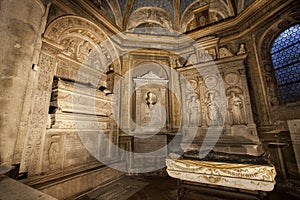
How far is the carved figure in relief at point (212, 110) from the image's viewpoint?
5.26m

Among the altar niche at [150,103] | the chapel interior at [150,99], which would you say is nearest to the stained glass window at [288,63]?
the chapel interior at [150,99]

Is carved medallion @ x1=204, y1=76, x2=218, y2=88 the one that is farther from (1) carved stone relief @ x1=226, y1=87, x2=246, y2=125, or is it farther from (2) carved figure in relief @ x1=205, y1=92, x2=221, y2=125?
(1) carved stone relief @ x1=226, y1=87, x2=246, y2=125

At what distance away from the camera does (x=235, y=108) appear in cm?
506

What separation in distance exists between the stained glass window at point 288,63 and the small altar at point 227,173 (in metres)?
3.26

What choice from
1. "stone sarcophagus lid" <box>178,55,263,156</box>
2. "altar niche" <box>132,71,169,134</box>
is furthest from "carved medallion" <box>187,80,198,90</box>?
"altar niche" <box>132,71,169,134</box>

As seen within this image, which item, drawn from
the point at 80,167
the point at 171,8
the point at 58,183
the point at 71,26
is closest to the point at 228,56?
the point at 171,8

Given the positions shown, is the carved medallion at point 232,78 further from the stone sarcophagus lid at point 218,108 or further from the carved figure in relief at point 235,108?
the carved figure in relief at point 235,108

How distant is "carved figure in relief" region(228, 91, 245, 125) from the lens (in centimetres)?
493

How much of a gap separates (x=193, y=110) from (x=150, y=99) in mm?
1803

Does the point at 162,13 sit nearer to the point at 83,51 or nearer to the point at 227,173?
the point at 83,51

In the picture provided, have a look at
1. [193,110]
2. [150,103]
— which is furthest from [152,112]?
[193,110]

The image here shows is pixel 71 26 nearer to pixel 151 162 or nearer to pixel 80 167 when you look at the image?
pixel 80 167

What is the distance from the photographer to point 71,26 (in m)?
4.05

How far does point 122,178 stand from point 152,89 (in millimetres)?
3458
